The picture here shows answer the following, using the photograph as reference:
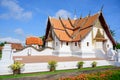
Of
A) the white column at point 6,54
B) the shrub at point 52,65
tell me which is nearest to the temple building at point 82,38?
the shrub at point 52,65

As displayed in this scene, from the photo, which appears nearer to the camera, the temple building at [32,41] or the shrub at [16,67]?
the shrub at [16,67]

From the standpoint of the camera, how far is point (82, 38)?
20031 mm

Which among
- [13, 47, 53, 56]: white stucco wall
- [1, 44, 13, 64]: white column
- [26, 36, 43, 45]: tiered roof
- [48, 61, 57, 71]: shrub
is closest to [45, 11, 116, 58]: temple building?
[13, 47, 53, 56]: white stucco wall

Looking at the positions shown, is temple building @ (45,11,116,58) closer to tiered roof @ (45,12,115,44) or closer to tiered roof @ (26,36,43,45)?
tiered roof @ (45,12,115,44)

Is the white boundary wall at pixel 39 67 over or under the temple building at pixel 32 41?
under

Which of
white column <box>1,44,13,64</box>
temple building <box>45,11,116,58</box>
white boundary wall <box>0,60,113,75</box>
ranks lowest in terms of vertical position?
white boundary wall <box>0,60,113,75</box>

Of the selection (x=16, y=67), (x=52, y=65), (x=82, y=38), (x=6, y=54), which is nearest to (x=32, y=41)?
(x=82, y=38)

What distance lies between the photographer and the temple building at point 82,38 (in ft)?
67.2

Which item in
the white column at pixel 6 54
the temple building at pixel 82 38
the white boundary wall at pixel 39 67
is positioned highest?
the temple building at pixel 82 38

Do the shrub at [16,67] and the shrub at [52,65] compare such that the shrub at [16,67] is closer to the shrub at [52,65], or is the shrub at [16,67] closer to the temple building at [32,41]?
the shrub at [52,65]

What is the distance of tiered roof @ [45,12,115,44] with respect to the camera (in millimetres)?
21195

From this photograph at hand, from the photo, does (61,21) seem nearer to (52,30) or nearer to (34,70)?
(52,30)

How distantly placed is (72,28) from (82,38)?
16.3 ft

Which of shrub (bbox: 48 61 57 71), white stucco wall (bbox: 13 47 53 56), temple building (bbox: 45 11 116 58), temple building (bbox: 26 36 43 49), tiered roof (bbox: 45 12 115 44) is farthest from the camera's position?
temple building (bbox: 26 36 43 49)
